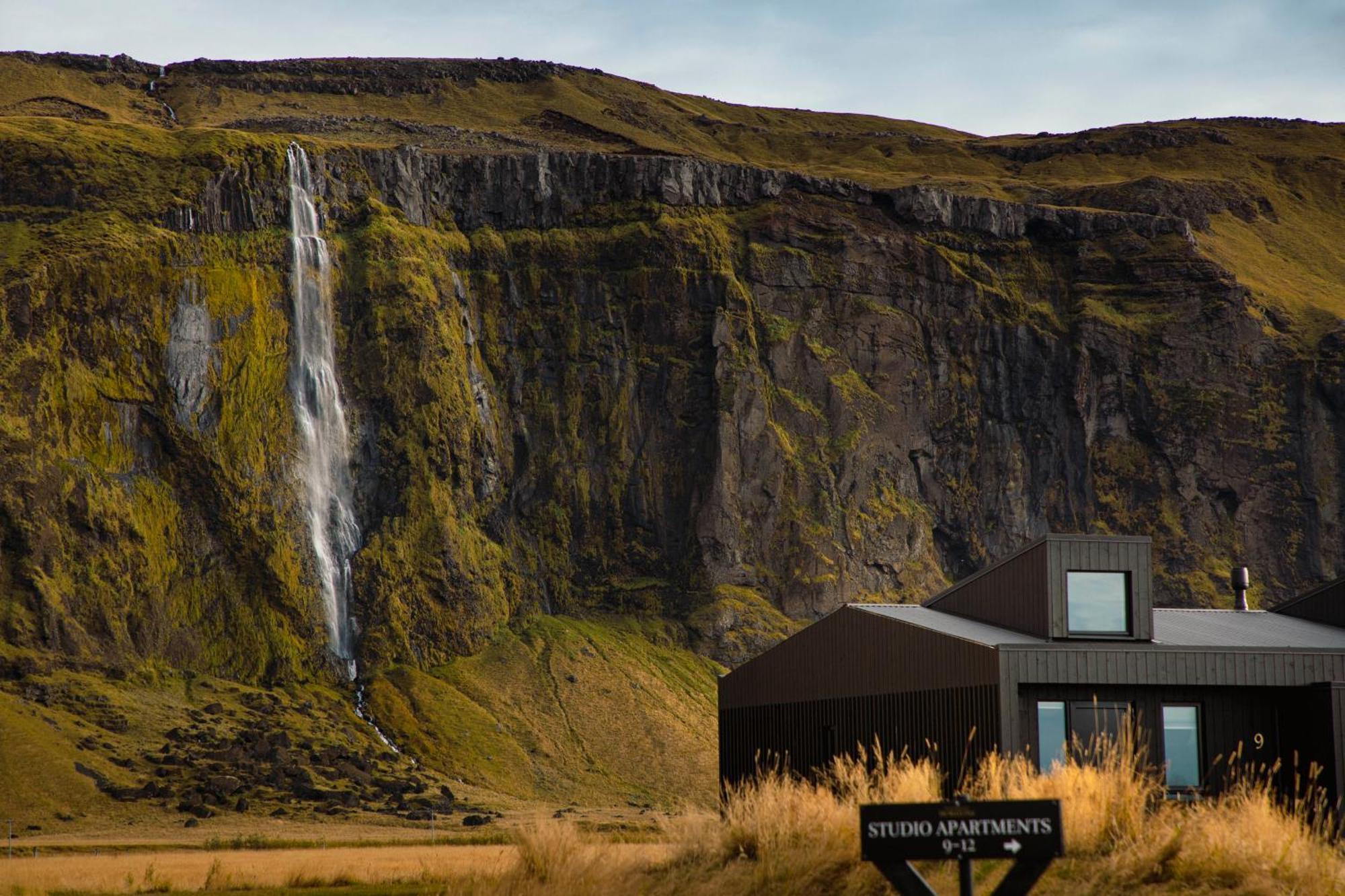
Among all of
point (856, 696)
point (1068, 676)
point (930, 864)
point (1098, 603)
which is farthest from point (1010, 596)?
point (930, 864)

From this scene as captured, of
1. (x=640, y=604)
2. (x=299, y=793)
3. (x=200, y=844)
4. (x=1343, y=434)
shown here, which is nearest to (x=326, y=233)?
(x=640, y=604)

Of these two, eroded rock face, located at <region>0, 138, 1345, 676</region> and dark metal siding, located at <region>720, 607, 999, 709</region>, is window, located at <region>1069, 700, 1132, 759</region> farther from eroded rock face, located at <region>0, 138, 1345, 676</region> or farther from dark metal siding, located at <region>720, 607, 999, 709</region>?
eroded rock face, located at <region>0, 138, 1345, 676</region>

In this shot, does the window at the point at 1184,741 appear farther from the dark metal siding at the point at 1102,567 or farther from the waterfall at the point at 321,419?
the waterfall at the point at 321,419

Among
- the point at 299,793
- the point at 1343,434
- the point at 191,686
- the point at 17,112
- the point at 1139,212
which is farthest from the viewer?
the point at 17,112

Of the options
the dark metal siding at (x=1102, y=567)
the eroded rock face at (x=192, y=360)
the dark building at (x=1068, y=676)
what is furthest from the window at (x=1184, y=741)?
the eroded rock face at (x=192, y=360)

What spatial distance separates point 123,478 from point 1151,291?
212ft

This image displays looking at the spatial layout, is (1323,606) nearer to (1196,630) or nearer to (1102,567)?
(1196,630)

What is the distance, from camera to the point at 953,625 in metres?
44.0

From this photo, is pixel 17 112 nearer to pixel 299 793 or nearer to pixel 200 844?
pixel 299 793

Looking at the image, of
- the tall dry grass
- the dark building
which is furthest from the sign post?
the dark building

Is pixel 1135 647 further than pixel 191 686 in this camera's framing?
No

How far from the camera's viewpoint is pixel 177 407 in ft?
294

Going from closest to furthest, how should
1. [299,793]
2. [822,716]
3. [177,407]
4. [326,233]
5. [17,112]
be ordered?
[822,716], [299,793], [177,407], [326,233], [17,112]

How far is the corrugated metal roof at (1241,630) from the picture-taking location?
1683 inches
